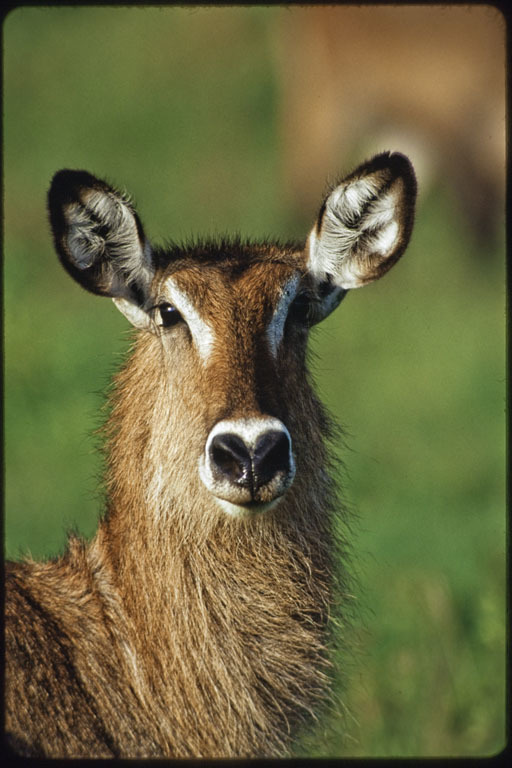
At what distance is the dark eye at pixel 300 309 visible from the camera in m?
4.77

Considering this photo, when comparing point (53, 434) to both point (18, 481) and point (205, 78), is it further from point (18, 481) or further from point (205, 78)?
point (205, 78)

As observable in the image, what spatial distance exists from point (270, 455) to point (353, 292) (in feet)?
37.2

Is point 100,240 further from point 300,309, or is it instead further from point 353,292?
point 353,292

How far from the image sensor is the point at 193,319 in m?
4.59

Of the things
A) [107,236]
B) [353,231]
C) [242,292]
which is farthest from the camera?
[353,231]

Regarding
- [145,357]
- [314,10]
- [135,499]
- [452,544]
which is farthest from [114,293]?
[314,10]

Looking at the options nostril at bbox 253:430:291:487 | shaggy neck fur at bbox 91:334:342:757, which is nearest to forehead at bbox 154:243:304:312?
shaggy neck fur at bbox 91:334:342:757

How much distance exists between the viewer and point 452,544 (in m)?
9.05

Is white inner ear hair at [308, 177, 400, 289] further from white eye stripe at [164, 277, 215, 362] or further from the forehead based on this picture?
white eye stripe at [164, 277, 215, 362]

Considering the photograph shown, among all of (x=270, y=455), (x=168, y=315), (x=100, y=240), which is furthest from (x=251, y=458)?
(x=100, y=240)

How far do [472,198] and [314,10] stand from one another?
4831 millimetres

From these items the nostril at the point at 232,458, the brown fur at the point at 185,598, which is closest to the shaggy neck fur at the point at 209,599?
the brown fur at the point at 185,598

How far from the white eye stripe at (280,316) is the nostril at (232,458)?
0.55 metres

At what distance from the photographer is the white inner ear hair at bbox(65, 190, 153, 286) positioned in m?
4.60
